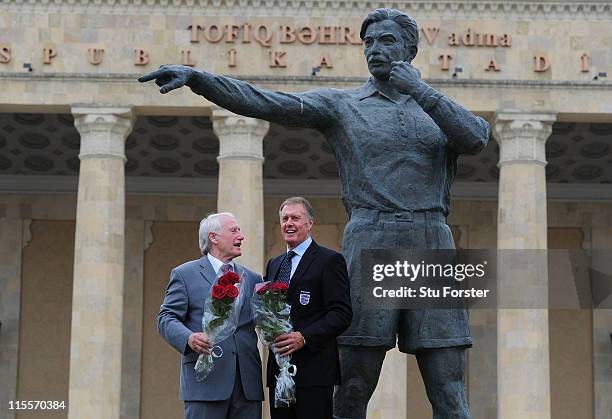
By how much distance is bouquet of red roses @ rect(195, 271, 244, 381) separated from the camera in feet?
24.4

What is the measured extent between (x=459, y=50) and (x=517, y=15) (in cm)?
162

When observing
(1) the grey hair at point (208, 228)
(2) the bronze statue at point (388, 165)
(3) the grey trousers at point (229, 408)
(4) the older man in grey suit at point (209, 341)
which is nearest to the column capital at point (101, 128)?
(1) the grey hair at point (208, 228)

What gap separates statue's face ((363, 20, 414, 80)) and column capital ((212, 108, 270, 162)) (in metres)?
22.7

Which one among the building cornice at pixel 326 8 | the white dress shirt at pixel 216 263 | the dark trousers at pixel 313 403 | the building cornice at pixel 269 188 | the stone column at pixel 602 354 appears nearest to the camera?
the dark trousers at pixel 313 403

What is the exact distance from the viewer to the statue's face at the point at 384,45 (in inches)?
307

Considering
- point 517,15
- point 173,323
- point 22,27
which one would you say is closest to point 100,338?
point 22,27

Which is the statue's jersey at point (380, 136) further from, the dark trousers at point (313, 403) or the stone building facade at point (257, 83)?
the stone building facade at point (257, 83)

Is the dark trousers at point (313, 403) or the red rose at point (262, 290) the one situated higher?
the red rose at point (262, 290)

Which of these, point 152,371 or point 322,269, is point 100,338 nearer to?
point 152,371

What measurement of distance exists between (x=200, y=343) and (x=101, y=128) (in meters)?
23.6

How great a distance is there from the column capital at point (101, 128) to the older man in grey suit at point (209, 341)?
22833mm

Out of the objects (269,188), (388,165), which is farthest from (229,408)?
(269,188)

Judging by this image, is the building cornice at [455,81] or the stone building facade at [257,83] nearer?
the stone building facade at [257,83]

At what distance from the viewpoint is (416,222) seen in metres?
7.60
